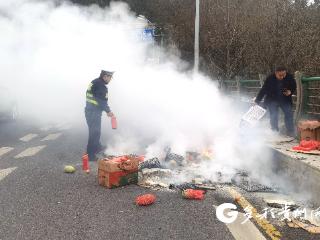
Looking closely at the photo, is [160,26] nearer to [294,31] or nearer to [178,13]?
[178,13]

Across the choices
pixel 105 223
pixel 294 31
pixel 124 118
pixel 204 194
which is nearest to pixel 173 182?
pixel 204 194

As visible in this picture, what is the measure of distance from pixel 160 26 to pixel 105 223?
24072mm

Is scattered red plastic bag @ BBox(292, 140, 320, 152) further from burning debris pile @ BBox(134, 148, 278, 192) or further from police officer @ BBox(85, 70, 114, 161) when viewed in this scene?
police officer @ BBox(85, 70, 114, 161)

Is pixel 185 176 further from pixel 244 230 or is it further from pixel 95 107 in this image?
pixel 95 107

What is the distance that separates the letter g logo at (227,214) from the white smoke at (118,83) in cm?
154

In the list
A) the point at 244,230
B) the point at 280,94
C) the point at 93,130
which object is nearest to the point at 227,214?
the point at 244,230

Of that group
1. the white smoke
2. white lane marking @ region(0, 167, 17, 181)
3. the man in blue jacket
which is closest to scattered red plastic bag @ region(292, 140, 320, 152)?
the white smoke

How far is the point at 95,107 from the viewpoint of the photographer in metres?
9.09

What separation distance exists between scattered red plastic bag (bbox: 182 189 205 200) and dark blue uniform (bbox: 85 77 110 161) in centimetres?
343

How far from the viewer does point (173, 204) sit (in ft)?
18.7

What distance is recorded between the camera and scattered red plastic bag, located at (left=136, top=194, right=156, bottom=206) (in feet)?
18.6

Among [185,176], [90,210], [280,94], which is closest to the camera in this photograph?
[90,210]

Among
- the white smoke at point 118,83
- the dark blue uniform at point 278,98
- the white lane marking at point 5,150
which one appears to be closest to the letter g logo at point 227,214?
the white smoke at point 118,83

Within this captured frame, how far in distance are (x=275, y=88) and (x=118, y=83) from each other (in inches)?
237
